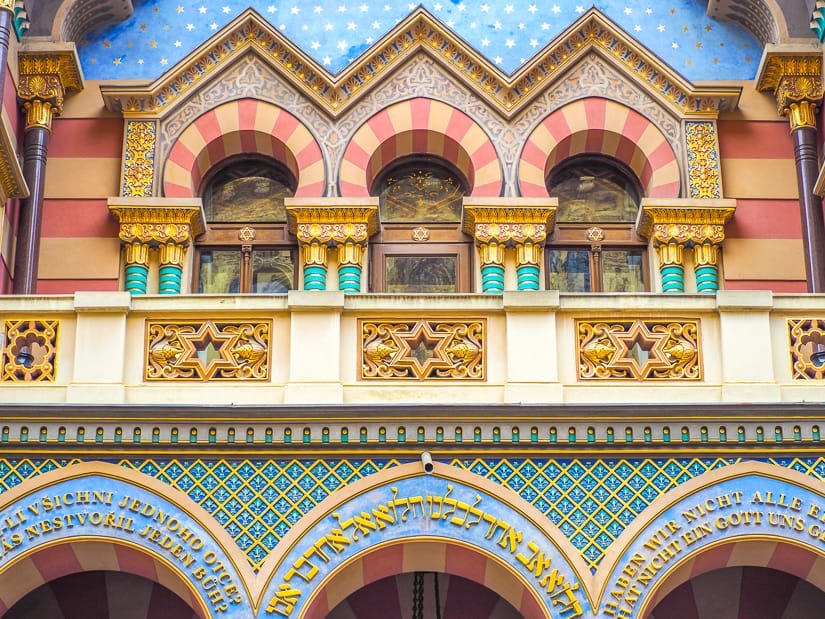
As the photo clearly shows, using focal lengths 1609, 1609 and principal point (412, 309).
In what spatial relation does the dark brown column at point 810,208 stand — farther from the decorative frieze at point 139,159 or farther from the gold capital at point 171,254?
the decorative frieze at point 139,159

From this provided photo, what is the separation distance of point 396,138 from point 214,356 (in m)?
4.50

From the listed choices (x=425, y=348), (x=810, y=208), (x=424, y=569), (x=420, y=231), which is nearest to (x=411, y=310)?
(x=425, y=348)

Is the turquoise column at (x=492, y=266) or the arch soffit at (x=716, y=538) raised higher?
the turquoise column at (x=492, y=266)

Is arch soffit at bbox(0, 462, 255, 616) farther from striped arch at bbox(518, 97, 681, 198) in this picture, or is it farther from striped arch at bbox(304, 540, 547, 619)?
striped arch at bbox(518, 97, 681, 198)

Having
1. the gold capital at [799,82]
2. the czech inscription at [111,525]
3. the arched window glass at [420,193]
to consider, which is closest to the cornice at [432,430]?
the czech inscription at [111,525]

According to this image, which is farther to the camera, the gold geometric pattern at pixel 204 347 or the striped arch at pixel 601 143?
the striped arch at pixel 601 143

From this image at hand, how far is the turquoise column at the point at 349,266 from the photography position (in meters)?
16.7

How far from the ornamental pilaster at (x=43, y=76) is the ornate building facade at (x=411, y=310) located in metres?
0.04

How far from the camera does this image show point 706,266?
662 inches

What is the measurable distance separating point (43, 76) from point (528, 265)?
558 centimetres

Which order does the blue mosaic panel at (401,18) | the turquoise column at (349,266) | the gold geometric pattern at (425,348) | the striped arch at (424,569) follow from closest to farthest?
the striped arch at (424,569) < the gold geometric pattern at (425,348) < the turquoise column at (349,266) < the blue mosaic panel at (401,18)

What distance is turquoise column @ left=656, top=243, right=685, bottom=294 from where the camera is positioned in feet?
55.0

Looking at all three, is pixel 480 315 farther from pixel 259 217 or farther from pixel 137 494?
pixel 259 217

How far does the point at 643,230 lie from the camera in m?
17.3
